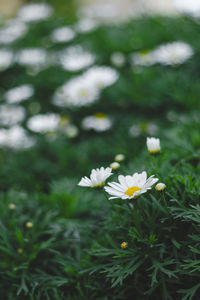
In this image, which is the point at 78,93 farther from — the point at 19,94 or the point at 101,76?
the point at 19,94

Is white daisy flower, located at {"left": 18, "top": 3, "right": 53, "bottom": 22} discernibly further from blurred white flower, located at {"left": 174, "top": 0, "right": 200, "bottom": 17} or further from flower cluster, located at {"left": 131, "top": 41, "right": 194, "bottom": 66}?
flower cluster, located at {"left": 131, "top": 41, "right": 194, "bottom": 66}

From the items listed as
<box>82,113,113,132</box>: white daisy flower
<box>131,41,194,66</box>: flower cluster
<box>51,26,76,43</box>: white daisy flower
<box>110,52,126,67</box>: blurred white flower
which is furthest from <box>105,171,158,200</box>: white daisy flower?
<box>51,26,76,43</box>: white daisy flower

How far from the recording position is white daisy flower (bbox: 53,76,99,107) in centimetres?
293

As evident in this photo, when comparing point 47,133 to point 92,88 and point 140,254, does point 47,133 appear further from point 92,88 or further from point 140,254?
point 140,254

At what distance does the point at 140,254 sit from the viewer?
1.37 metres

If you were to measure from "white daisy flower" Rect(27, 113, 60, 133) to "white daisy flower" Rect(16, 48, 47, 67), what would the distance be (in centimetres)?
82

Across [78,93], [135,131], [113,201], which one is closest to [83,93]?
[78,93]

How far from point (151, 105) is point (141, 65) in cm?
53

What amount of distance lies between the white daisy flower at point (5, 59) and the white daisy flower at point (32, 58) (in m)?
0.09

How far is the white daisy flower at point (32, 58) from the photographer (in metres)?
3.61

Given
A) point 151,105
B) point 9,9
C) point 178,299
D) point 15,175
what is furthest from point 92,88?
point 9,9

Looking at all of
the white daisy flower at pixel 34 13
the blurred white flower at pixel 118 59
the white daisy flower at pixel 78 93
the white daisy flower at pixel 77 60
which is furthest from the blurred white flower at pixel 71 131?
the white daisy flower at pixel 34 13

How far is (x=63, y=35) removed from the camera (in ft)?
13.3

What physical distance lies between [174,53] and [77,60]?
0.99 metres
